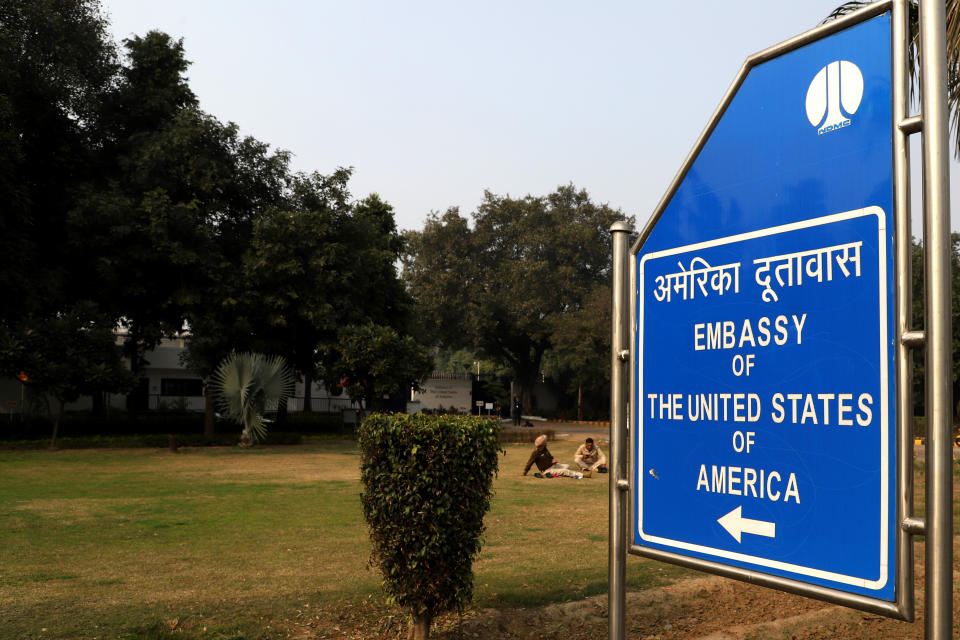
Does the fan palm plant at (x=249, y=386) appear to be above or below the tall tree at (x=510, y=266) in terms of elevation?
below

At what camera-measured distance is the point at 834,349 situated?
6.61ft

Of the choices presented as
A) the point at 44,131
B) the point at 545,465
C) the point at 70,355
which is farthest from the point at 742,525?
the point at 44,131

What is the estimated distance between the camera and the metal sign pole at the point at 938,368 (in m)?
1.75

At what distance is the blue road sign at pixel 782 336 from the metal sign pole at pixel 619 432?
6 cm

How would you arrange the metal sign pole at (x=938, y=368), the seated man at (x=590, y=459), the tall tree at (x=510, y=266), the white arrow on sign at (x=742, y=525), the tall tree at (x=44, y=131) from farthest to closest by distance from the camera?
the tall tree at (x=510, y=266), the tall tree at (x=44, y=131), the seated man at (x=590, y=459), the white arrow on sign at (x=742, y=525), the metal sign pole at (x=938, y=368)

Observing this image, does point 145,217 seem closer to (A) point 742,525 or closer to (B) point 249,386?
(B) point 249,386

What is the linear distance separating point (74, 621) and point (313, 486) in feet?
28.2

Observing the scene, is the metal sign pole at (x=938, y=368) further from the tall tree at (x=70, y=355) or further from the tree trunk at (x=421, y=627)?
the tall tree at (x=70, y=355)

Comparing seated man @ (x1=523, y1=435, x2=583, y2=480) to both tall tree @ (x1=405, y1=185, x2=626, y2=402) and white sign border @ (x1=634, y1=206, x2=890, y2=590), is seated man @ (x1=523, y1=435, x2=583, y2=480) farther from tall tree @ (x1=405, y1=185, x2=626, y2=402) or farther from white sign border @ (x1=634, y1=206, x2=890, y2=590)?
tall tree @ (x1=405, y1=185, x2=626, y2=402)

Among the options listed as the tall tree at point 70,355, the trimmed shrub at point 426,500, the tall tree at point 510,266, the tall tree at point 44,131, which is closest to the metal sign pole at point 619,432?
the trimmed shrub at point 426,500

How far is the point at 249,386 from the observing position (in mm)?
22391

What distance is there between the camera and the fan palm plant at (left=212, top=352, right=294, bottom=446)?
22.2 m

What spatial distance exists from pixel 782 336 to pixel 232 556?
6.26 metres

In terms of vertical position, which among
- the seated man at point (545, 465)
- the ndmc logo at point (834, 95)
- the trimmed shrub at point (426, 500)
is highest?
the ndmc logo at point (834, 95)
